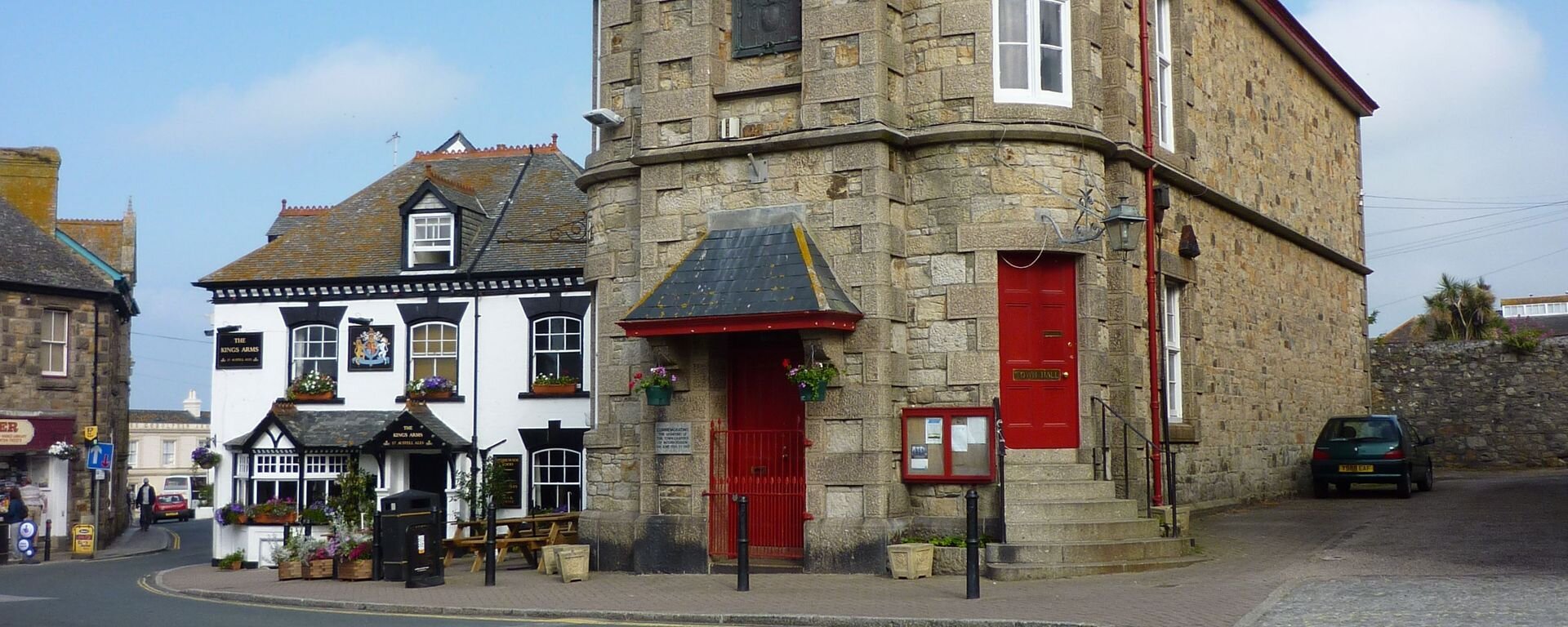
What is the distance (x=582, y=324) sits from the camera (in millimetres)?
23531

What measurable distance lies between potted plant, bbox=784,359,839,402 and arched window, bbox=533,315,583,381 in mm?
9649

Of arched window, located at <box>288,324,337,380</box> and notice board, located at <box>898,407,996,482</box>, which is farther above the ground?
arched window, located at <box>288,324,337,380</box>

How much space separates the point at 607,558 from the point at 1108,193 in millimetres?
6795

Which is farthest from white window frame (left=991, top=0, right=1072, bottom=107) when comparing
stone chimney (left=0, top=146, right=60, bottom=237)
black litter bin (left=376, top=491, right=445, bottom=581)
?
stone chimney (left=0, top=146, right=60, bottom=237)

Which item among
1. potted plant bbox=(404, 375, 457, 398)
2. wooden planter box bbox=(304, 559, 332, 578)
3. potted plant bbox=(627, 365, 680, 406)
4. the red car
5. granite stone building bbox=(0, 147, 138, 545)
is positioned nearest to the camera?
potted plant bbox=(627, 365, 680, 406)

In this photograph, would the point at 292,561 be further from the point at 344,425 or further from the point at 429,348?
the point at 429,348

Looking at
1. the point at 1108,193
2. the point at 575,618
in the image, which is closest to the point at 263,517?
the point at 575,618

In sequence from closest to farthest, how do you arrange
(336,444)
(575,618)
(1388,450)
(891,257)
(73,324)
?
1. (575,618)
2. (891,257)
3. (1388,450)
4. (336,444)
5. (73,324)

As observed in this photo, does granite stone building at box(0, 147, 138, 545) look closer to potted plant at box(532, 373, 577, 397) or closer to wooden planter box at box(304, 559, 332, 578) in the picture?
potted plant at box(532, 373, 577, 397)

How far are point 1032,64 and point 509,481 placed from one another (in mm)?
12122

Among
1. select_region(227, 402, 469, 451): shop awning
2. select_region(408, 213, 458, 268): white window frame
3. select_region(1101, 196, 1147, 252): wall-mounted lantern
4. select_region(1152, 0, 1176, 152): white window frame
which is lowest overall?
select_region(227, 402, 469, 451): shop awning

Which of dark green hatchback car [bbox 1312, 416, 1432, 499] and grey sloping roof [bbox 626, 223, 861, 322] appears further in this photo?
dark green hatchback car [bbox 1312, 416, 1432, 499]

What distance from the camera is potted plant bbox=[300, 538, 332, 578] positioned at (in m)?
17.3

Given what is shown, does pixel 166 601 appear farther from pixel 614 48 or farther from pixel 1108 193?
pixel 1108 193
